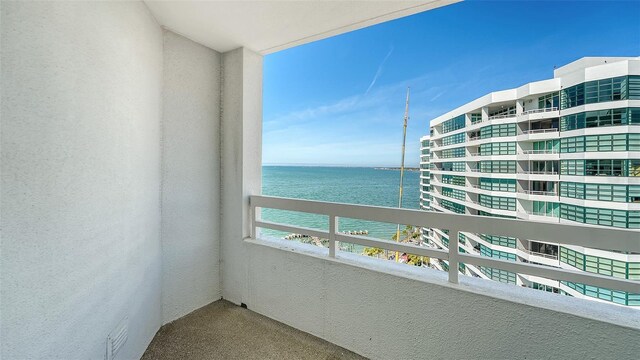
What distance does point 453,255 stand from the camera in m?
1.46

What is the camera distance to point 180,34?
80.8 inches

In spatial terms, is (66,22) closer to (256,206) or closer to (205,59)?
(205,59)

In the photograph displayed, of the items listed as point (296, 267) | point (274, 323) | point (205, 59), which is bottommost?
point (274, 323)

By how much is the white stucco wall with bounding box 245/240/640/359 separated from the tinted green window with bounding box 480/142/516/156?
0.85 meters

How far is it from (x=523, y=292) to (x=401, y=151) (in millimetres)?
1461

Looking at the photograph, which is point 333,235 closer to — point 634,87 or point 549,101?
point 549,101

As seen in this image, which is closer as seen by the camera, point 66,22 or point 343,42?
point 66,22

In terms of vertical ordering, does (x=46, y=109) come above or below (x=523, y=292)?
above

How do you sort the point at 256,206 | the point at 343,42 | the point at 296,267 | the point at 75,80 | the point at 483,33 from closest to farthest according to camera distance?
the point at 75,80, the point at 296,267, the point at 483,33, the point at 256,206, the point at 343,42

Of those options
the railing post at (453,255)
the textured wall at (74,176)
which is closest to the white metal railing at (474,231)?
the railing post at (453,255)

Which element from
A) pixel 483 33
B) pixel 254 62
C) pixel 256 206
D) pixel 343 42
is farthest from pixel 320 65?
pixel 256 206

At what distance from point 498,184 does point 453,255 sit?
1.96 ft

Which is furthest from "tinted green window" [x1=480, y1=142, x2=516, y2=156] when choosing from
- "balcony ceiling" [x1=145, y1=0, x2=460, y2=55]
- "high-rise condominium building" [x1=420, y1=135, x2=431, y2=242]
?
"balcony ceiling" [x1=145, y1=0, x2=460, y2=55]

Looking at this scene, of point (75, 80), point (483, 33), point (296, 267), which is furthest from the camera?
point (483, 33)
